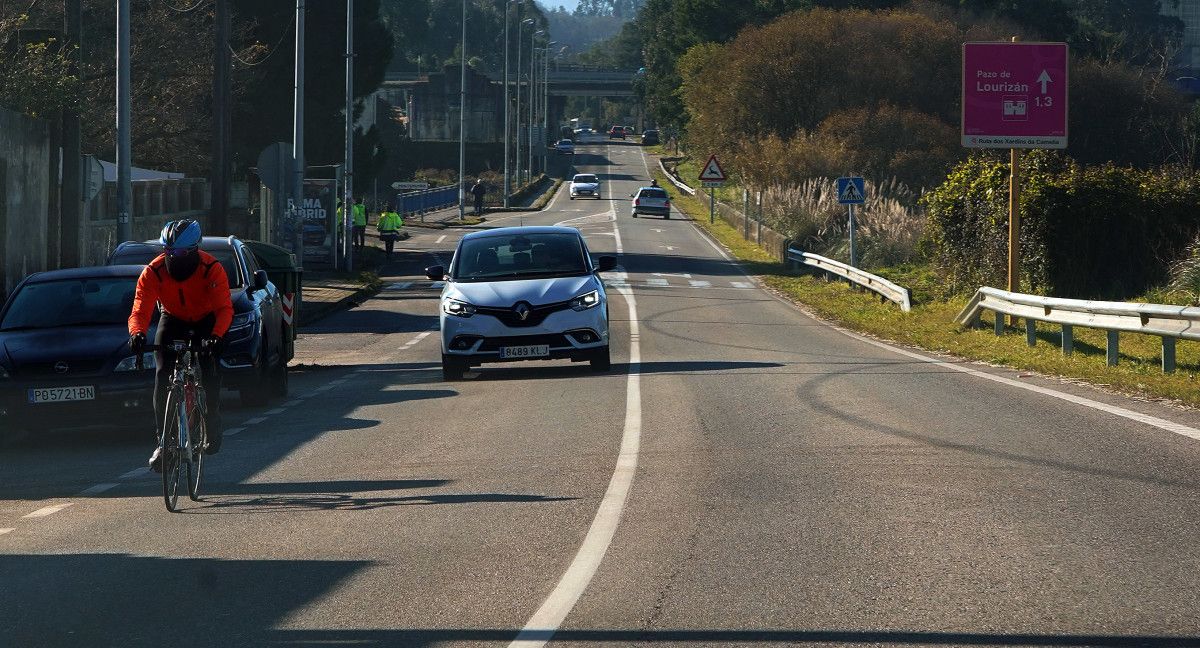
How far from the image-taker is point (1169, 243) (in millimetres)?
25250

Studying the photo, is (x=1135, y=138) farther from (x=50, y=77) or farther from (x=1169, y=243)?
(x=50, y=77)

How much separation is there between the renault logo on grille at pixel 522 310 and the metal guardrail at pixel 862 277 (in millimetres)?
11550

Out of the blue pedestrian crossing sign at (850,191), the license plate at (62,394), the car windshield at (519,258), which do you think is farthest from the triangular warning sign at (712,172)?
the license plate at (62,394)

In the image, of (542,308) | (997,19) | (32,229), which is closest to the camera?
(542,308)

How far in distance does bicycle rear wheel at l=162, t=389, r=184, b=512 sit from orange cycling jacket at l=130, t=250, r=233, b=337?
1.65 ft

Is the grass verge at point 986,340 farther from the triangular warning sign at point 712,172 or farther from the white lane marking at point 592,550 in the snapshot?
the triangular warning sign at point 712,172

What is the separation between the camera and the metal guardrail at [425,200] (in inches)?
2844

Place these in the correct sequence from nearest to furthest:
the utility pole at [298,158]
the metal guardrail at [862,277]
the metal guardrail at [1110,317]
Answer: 1. the metal guardrail at [1110,317]
2. the metal guardrail at [862,277]
3. the utility pole at [298,158]

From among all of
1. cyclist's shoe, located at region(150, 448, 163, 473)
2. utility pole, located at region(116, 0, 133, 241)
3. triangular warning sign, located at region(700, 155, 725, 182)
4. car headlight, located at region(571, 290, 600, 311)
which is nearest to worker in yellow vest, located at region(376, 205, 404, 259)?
triangular warning sign, located at region(700, 155, 725, 182)

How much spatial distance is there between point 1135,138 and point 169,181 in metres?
45.6

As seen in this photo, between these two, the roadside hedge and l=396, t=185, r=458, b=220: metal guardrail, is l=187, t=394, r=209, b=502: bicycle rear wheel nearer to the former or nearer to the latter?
the roadside hedge

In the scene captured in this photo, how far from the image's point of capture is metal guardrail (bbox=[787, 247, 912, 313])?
27.7 metres

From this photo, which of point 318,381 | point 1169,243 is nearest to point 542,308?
point 318,381

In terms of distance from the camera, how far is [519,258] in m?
18.2
